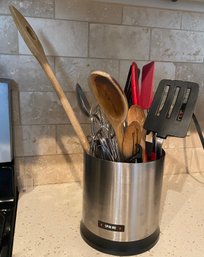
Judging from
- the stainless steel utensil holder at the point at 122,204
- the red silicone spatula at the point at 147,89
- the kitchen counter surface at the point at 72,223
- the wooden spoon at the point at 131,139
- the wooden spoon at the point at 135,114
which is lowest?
the kitchen counter surface at the point at 72,223

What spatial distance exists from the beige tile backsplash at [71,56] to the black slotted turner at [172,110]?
0.29m

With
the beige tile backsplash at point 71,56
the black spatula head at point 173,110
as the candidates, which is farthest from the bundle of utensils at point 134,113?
the beige tile backsplash at point 71,56

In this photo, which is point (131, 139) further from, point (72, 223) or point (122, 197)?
point (72, 223)

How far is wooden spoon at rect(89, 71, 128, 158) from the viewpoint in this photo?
17.6 inches

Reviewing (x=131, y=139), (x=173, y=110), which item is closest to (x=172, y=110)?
(x=173, y=110)

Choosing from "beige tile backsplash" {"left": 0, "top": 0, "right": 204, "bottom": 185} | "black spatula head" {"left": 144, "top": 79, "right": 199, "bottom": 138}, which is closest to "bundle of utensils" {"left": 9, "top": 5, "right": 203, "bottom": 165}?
"black spatula head" {"left": 144, "top": 79, "right": 199, "bottom": 138}

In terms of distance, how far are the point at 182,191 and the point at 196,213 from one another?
0.13 meters

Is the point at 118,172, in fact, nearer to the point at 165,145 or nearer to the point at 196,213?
the point at 196,213

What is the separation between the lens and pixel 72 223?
0.64 m

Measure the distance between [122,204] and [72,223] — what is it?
0.19 meters

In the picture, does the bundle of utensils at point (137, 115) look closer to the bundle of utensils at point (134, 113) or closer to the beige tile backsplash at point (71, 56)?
the bundle of utensils at point (134, 113)

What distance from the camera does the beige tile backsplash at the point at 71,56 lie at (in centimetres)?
72

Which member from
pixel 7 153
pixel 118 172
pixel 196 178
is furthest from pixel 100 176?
pixel 196 178

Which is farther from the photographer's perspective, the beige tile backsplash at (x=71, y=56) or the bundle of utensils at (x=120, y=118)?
the beige tile backsplash at (x=71, y=56)
